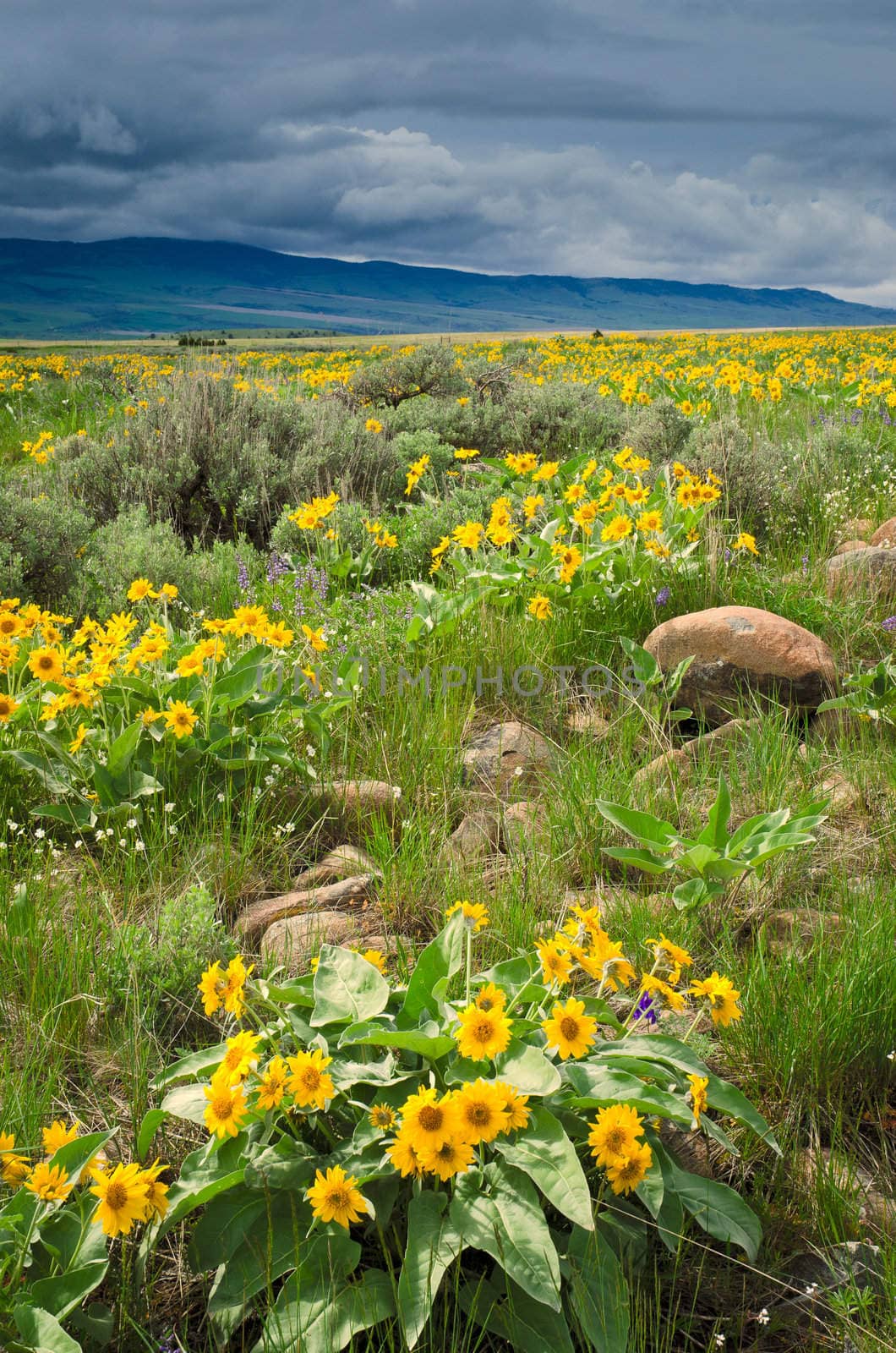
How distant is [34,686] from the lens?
3279 millimetres

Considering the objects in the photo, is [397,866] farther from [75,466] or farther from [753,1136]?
[75,466]

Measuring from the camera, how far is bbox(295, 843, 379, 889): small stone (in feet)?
9.53

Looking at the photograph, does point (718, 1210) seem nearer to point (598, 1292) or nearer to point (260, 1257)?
point (598, 1292)

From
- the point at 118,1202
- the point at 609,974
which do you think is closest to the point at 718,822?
the point at 609,974

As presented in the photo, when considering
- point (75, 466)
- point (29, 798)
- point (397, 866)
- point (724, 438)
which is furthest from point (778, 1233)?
point (75, 466)

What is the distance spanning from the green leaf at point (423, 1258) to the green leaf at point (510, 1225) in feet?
0.11

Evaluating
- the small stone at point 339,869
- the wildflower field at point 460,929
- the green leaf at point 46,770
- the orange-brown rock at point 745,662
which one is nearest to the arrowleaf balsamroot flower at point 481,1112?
the wildflower field at point 460,929

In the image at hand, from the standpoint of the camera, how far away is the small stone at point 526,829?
2.86 meters

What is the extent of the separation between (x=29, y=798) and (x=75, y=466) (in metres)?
4.46

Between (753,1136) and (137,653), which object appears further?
(137,653)

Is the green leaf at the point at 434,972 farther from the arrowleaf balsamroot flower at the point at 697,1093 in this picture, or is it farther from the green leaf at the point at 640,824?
the green leaf at the point at 640,824

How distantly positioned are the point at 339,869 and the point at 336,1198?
4.78 feet

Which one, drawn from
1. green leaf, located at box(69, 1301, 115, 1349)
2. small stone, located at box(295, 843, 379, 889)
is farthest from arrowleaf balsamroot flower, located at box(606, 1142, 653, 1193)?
small stone, located at box(295, 843, 379, 889)

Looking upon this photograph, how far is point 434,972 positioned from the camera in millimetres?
1955
